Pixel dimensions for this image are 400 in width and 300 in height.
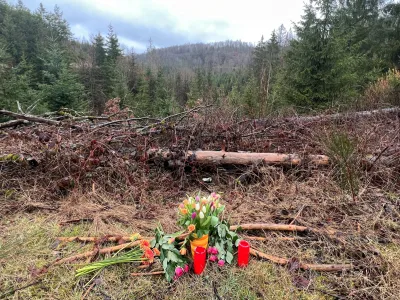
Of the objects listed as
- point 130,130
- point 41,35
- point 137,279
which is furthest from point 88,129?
point 41,35

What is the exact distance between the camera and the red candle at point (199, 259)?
1.50 meters

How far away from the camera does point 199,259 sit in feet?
4.92

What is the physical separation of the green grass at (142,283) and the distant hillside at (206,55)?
59.4 meters

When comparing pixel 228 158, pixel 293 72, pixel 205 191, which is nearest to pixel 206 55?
pixel 293 72

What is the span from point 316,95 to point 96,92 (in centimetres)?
2266

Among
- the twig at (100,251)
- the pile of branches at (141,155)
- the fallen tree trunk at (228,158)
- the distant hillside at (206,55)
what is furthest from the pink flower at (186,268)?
the distant hillside at (206,55)

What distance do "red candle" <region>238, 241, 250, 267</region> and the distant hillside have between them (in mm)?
59276

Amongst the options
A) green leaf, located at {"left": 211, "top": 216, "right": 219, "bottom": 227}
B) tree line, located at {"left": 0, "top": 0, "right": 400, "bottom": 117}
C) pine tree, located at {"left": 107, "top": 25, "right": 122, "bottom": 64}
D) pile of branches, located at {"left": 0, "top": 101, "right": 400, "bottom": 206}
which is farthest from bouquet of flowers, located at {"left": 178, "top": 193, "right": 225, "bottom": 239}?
pine tree, located at {"left": 107, "top": 25, "right": 122, "bottom": 64}

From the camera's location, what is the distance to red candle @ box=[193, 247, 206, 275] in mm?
1498

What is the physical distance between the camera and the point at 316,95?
7.82 meters

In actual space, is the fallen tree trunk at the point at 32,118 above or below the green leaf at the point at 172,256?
above

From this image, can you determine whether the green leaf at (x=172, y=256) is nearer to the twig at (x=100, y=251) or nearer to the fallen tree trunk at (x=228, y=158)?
the twig at (x=100, y=251)

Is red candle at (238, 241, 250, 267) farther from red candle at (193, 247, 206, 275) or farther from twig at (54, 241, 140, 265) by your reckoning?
twig at (54, 241, 140, 265)

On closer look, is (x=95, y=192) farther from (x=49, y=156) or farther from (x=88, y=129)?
(x=88, y=129)
